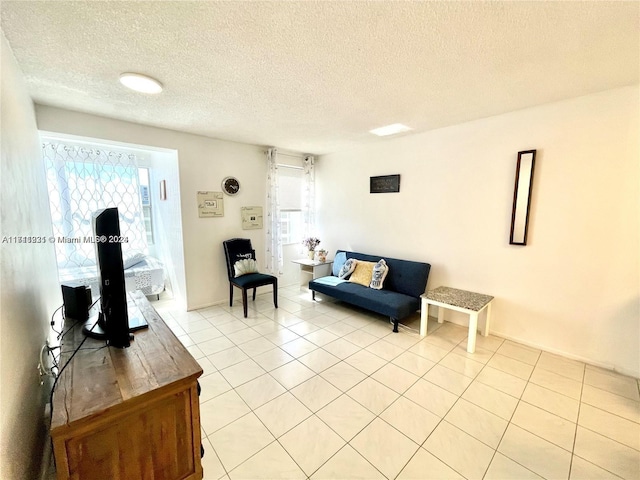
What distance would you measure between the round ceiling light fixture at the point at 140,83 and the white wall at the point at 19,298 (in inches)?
22.2

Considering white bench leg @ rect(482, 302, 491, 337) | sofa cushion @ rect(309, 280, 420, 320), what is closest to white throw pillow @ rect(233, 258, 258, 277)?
sofa cushion @ rect(309, 280, 420, 320)

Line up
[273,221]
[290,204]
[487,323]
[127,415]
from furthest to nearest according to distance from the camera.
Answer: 1. [290,204]
2. [273,221]
3. [487,323]
4. [127,415]

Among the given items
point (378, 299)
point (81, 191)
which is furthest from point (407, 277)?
point (81, 191)

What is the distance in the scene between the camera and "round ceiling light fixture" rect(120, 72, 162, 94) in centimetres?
188

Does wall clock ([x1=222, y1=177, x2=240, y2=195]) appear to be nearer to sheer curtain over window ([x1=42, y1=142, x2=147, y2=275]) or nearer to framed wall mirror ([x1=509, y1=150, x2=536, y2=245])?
sheer curtain over window ([x1=42, y1=142, x2=147, y2=275])

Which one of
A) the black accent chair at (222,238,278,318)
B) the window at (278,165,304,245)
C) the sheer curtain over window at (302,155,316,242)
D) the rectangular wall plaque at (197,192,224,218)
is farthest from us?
the sheer curtain over window at (302,155,316,242)

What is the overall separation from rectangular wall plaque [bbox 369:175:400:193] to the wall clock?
6.56 ft

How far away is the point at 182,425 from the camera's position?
1193 mm

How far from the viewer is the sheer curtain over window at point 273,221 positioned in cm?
417

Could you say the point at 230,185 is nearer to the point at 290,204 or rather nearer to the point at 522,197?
the point at 290,204

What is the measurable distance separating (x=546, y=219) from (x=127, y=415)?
134 inches

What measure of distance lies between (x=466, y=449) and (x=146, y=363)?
183 cm

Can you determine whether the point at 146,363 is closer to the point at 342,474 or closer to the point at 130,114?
the point at 342,474

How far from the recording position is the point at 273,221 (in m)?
4.29
